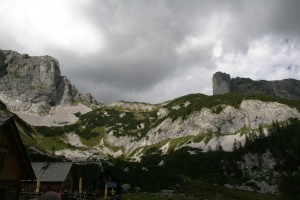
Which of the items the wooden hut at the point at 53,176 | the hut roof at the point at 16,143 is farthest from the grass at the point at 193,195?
the hut roof at the point at 16,143

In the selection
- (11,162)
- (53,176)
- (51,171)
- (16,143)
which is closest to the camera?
(16,143)

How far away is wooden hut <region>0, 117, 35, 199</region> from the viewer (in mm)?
24003

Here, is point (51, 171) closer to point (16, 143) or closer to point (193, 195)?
point (16, 143)

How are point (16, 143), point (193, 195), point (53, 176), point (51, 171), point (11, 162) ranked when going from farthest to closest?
point (193, 195) → point (51, 171) → point (53, 176) → point (11, 162) → point (16, 143)

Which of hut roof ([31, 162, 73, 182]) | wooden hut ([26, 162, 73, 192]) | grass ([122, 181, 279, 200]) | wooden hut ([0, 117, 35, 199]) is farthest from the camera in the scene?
grass ([122, 181, 279, 200])

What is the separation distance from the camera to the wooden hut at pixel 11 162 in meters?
24.0

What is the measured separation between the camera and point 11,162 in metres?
25.4

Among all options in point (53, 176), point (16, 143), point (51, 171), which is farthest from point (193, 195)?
point (16, 143)

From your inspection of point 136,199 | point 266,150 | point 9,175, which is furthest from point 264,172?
point 9,175

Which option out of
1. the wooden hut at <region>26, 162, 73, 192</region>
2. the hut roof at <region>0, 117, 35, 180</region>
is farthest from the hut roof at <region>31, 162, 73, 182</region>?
the hut roof at <region>0, 117, 35, 180</region>

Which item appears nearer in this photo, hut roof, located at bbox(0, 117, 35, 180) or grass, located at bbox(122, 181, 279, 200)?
hut roof, located at bbox(0, 117, 35, 180)

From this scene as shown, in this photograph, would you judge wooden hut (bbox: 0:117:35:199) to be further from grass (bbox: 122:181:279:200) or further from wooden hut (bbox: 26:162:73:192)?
grass (bbox: 122:181:279:200)

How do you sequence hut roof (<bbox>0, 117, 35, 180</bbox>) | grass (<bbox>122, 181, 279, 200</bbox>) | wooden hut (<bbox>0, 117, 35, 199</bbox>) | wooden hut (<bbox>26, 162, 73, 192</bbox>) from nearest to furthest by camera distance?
1. hut roof (<bbox>0, 117, 35, 180</bbox>)
2. wooden hut (<bbox>0, 117, 35, 199</bbox>)
3. wooden hut (<bbox>26, 162, 73, 192</bbox>)
4. grass (<bbox>122, 181, 279, 200</bbox>)

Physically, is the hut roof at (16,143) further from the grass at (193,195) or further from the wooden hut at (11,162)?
the grass at (193,195)
